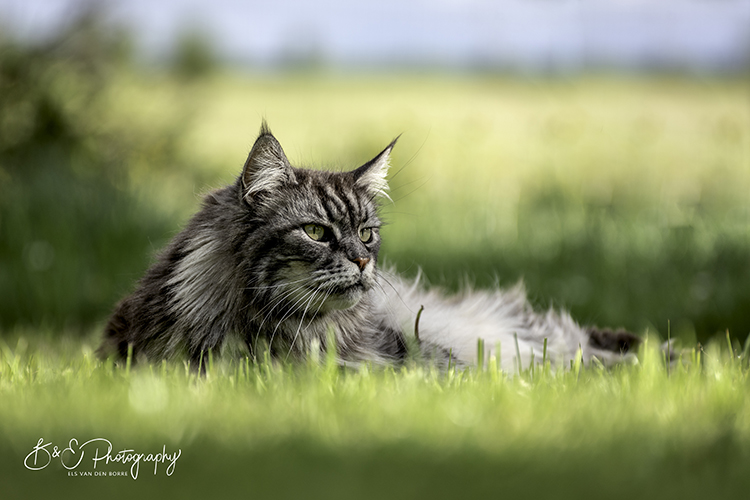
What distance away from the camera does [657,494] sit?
6.19ft

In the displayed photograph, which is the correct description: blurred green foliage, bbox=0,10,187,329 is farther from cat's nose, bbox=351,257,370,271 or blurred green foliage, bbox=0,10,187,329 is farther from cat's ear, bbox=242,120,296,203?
cat's nose, bbox=351,257,370,271

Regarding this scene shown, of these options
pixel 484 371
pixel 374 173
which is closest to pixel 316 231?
pixel 374 173

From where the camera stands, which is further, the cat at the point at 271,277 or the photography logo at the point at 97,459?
the cat at the point at 271,277

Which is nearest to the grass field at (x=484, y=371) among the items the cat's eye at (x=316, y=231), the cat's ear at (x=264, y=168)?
the cat's ear at (x=264, y=168)

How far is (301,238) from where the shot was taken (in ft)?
9.58

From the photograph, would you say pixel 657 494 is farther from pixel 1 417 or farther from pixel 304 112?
pixel 304 112

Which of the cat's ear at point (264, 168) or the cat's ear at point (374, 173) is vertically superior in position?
the cat's ear at point (264, 168)

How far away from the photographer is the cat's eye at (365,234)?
322 cm

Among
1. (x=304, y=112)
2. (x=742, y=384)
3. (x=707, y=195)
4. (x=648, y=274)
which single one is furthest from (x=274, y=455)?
(x=304, y=112)

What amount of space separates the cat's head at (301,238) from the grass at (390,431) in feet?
1.21

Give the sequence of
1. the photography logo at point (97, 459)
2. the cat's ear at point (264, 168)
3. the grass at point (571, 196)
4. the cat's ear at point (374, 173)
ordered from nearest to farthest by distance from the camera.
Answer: the photography logo at point (97, 459) < the cat's ear at point (264, 168) < the cat's ear at point (374, 173) < the grass at point (571, 196)

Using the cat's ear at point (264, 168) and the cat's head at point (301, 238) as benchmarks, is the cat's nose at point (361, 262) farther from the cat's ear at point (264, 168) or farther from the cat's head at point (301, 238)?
the cat's ear at point (264, 168)

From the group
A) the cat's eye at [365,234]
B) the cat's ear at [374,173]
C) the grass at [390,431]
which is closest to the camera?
the grass at [390,431]

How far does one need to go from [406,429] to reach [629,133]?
28.5 ft
